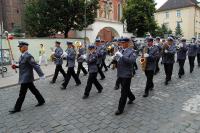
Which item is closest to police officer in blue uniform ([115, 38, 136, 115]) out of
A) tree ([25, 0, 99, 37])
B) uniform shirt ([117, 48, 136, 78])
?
uniform shirt ([117, 48, 136, 78])

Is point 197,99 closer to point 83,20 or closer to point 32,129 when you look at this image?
point 32,129

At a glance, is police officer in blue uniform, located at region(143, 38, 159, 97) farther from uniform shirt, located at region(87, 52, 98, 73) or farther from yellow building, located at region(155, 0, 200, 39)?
yellow building, located at region(155, 0, 200, 39)

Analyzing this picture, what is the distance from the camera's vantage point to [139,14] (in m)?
38.7

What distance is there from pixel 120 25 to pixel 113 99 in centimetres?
2882

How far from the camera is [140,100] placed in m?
8.25

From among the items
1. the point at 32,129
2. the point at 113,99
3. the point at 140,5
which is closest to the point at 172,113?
the point at 113,99

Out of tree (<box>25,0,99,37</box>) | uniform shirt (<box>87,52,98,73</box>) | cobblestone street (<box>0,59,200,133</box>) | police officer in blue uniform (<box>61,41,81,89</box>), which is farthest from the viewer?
tree (<box>25,0,99,37</box>)

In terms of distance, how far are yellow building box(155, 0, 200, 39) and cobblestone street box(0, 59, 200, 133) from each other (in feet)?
179

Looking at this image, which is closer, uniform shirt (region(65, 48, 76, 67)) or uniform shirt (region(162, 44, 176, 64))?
uniform shirt (region(65, 48, 76, 67))

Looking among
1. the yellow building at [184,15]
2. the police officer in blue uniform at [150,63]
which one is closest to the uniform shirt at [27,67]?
the police officer in blue uniform at [150,63]

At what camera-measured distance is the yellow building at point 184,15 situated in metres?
60.5

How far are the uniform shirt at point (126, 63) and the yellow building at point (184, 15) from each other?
57.1 m

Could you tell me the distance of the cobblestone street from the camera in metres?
5.93

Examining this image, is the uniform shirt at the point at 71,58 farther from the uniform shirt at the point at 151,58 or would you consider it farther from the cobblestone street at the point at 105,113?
the uniform shirt at the point at 151,58
